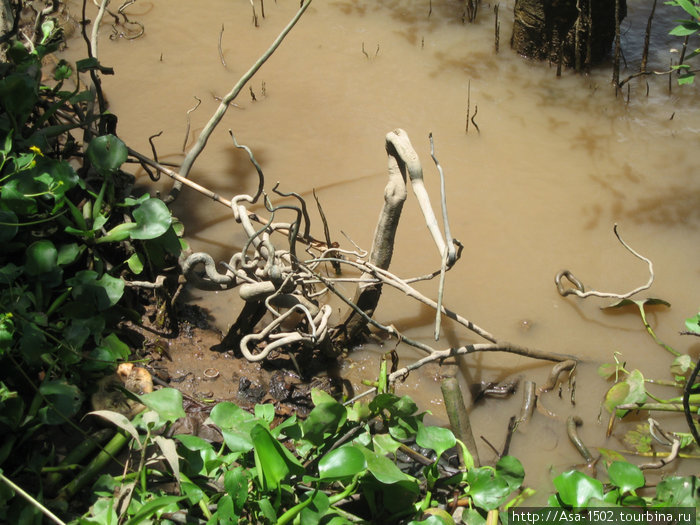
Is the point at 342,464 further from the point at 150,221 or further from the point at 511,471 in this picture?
the point at 150,221

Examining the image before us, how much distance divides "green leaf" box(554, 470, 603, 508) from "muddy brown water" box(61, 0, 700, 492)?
47 cm

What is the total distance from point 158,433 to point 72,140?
1.45 metres

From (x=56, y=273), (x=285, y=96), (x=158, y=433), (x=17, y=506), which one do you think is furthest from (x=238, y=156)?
(x=17, y=506)

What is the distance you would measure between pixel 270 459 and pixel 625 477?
1127mm

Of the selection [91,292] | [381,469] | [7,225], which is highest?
[7,225]

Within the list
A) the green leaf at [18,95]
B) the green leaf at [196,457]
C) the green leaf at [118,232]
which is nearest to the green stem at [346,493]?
Answer: the green leaf at [196,457]

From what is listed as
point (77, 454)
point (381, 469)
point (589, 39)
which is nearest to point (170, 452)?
point (77, 454)

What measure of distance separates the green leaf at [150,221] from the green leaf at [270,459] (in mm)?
855

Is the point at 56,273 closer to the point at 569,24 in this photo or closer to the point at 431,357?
the point at 431,357

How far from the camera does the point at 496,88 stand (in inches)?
163

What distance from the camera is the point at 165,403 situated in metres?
1.98

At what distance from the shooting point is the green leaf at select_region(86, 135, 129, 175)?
7.88 ft

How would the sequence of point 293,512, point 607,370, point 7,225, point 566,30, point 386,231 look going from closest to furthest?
point 293,512
point 7,225
point 386,231
point 607,370
point 566,30

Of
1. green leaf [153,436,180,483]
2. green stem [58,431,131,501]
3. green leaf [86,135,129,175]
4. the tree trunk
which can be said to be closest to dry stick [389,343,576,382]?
green leaf [153,436,180,483]
